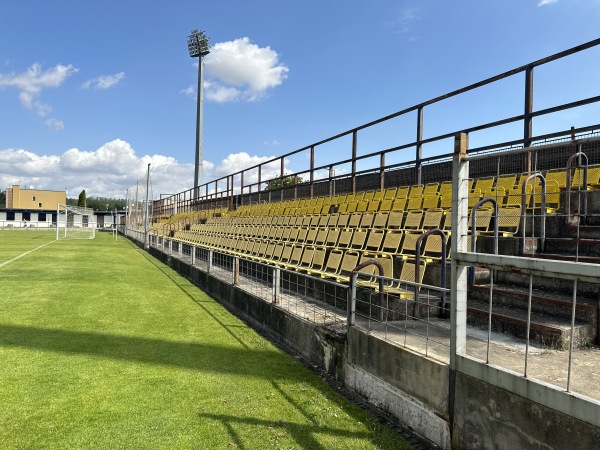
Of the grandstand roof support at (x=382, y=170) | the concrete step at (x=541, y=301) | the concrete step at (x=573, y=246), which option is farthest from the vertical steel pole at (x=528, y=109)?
the grandstand roof support at (x=382, y=170)

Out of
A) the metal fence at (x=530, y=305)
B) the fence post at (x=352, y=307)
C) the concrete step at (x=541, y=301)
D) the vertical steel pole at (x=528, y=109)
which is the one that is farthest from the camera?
the vertical steel pole at (x=528, y=109)

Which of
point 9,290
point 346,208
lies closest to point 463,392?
point 346,208

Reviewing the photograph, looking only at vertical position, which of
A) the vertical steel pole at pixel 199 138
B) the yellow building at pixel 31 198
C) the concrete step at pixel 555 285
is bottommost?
the concrete step at pixel 555 285

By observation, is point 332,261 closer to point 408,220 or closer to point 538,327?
point 408,220

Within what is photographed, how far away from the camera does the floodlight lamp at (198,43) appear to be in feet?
162

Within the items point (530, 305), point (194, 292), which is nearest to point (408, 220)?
point (530, 305)

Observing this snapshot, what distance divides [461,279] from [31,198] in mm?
94151

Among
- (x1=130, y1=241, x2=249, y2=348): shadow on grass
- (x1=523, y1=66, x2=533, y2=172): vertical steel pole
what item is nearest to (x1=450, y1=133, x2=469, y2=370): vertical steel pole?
(x1=130, y1=241, x2=249, y2=348): shadow on grass

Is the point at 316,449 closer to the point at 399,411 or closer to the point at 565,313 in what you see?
the point at 399,411

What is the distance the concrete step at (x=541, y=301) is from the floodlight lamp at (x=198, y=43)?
50373 mm

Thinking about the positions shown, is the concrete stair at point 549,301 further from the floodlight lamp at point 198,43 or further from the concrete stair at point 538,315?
the floodlight lamp at point 198,43

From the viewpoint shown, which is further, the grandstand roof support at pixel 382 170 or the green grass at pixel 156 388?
the grandstand roof support at pixel 382 170

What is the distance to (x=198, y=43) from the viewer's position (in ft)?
162

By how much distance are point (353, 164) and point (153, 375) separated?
25.2 ft
